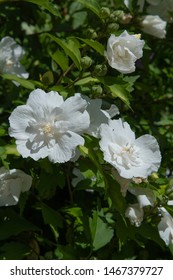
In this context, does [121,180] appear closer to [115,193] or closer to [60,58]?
[115,193]

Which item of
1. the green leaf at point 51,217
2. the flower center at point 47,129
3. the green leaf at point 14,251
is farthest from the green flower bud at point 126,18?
the green leaf at point 14,251

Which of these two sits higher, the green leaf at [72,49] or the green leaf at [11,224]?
the green leaf at [72,49]

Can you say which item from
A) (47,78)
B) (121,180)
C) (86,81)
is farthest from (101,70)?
(121,180)

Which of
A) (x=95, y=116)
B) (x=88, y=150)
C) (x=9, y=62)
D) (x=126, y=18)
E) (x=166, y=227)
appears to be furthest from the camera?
(x=9, y=62)

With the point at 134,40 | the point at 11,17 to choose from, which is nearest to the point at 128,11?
the point at 134,40

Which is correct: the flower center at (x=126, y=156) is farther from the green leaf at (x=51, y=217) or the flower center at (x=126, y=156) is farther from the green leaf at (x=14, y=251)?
the green leaf at (x=14, y=251)
